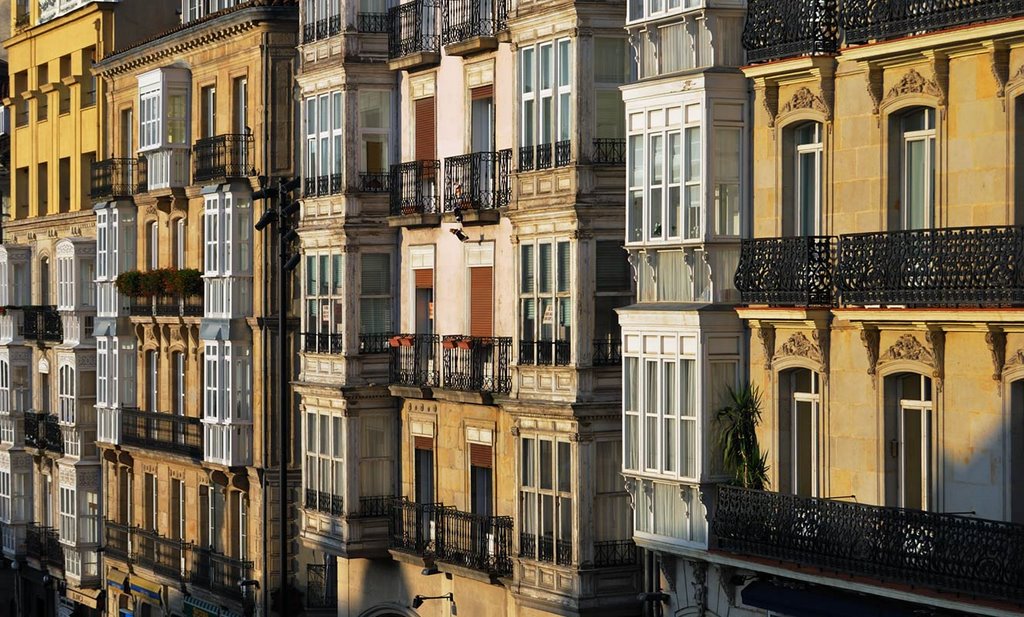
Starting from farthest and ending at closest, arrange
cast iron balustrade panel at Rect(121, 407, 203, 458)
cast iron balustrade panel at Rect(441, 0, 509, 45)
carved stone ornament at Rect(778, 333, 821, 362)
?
cast iron balustrade panel at Rect(121, 407, 203, 458) → cast iron balustrade panel at Rect(441, 0, 509, 45) → carved stone ornament at Rect(778, 333, 821, 362)

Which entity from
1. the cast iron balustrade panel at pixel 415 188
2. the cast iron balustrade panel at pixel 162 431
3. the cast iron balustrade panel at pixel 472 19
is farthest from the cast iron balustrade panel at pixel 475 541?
the cast iron balustrade panel at pixel 162 431

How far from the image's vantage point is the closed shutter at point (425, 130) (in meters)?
42.1

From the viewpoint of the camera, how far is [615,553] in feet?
119

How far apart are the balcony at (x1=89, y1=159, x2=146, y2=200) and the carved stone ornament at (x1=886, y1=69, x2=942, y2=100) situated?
102ft

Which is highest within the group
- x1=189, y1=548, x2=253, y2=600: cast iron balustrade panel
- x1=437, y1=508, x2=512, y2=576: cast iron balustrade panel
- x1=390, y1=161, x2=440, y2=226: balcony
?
x1=390, y1=161, x2=440, y2=226: balcony

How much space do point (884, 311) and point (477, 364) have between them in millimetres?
12155

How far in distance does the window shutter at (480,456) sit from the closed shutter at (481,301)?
6.54ft

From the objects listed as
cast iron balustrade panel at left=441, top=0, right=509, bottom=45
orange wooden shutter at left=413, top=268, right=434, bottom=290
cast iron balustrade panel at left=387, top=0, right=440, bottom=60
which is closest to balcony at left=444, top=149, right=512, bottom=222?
orange wooden shutter at left=413, top=268, right=434, bottom=290

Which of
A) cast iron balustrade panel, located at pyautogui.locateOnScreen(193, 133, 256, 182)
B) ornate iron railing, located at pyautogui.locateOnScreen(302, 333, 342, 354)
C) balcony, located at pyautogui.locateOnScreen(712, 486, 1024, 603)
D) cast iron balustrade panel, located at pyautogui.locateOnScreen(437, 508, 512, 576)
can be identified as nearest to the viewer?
balcony, located at pyautogui.locateOnScreen(712, 486, 1024, 603)

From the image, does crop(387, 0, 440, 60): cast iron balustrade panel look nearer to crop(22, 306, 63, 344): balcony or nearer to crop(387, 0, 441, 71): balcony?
crop(387, 0, 441, 71): balcony

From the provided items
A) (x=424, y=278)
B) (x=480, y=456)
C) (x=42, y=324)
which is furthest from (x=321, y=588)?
(x=42, y=324)

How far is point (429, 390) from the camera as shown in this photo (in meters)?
41.5

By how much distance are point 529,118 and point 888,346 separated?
9.90 metres

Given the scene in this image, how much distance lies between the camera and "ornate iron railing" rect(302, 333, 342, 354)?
4375 centimetres
